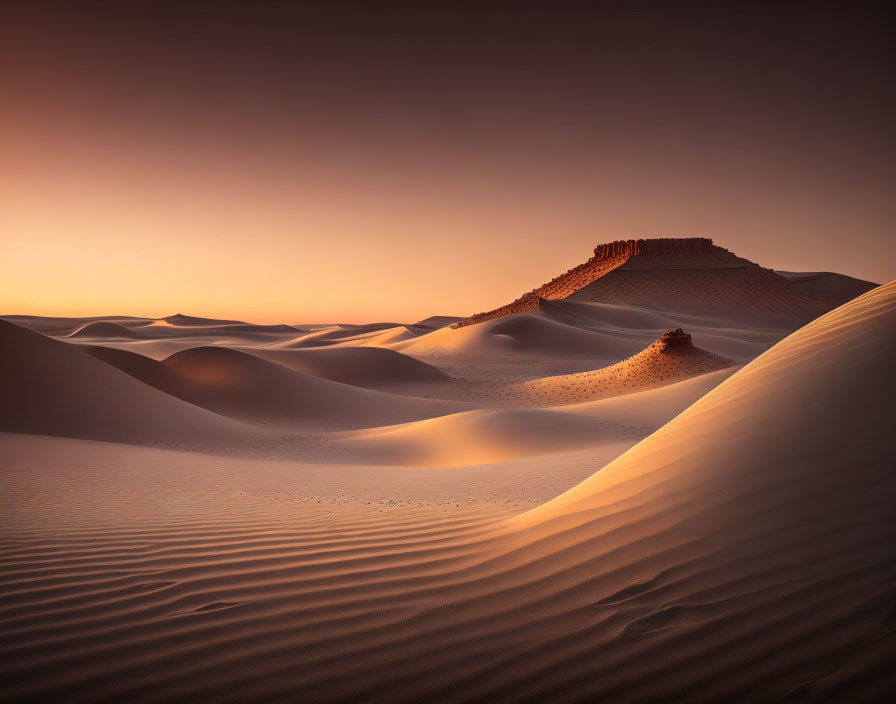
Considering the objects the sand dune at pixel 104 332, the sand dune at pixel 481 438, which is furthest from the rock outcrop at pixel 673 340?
the sand dune at pixel 104 332

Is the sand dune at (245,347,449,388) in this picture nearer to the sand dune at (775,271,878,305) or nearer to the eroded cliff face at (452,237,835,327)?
the eroded cliff face at (452,237,835,327)

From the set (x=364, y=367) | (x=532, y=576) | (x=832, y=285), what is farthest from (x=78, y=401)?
(x=832, y=285)

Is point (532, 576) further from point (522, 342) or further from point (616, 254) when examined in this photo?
point (616, 254)

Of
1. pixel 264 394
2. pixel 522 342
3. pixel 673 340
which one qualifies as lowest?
pixel 264 394

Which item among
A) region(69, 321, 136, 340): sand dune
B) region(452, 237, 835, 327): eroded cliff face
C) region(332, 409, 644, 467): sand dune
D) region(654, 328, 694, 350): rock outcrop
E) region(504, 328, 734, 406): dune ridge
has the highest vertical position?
region(452, 237, 835, 327): eroded cliff face

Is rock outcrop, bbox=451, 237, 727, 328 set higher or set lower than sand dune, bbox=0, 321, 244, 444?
higher

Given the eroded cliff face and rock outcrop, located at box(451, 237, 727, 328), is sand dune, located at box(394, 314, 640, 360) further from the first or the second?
rock outcrop, located at box(451, 237, 727, 328)

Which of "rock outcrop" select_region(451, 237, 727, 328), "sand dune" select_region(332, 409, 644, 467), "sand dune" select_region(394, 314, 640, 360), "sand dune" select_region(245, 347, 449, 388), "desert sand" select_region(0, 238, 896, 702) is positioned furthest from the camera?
"rock outcrop" select_region(451, 237, 727, 328)

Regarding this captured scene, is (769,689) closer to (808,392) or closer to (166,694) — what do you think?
(808,392)

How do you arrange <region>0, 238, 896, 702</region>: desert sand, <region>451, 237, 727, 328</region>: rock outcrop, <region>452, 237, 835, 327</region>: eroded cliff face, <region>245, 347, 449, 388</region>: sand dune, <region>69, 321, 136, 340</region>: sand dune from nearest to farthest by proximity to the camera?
<region>0, 238, 896, 702</region>: desert sand → <region>245, 347, 449, 388</region>: sand dune → <region>452, 237, 835, 327</region>: eroded cliff face → <region>69, 321, 136, 340</region>: sand dune → <region>451, 237, 727, 328</region>: rock outcrop

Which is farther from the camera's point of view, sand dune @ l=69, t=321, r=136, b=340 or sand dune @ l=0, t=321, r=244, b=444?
sand dune @ l=69, t=321, r=136, b=340

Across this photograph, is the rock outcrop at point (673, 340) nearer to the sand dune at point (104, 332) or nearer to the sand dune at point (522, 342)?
the sand dune at point (522, 342)

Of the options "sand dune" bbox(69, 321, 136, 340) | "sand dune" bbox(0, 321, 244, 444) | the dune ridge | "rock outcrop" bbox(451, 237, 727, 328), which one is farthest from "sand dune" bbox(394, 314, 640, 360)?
"sand dune" bbox(69, 321, 136, 340)

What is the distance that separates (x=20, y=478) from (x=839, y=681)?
302 inches
